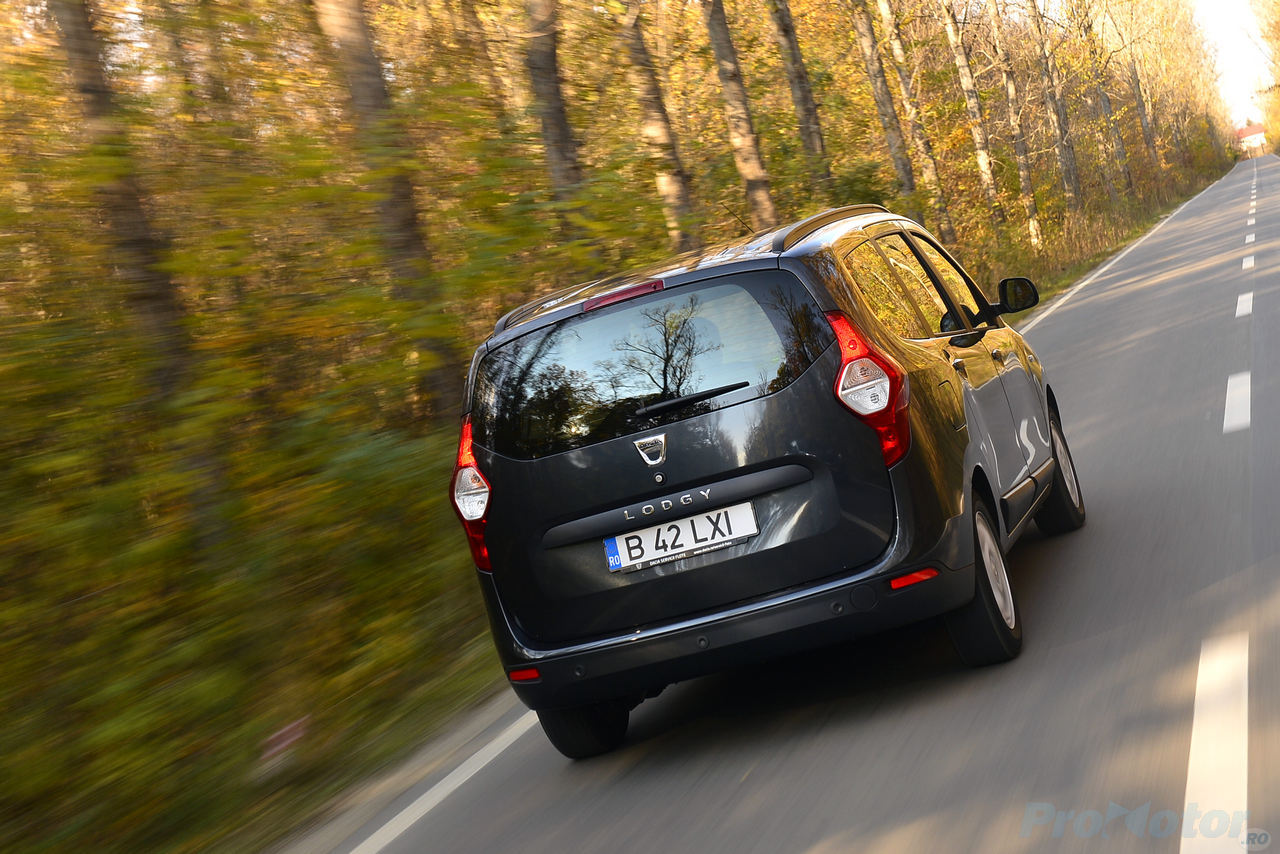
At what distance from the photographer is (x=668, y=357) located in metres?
4.61

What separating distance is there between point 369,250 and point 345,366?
0.93 metres

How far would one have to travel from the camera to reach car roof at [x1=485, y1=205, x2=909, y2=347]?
4.71 m

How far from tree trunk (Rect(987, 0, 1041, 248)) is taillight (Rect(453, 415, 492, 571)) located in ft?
94.1

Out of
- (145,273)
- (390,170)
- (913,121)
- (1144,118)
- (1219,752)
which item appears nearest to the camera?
(1219,752)

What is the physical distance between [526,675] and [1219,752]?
7.39ft

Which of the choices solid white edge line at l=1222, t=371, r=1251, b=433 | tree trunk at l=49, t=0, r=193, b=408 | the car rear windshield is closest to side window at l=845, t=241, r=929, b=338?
the car rear windshield

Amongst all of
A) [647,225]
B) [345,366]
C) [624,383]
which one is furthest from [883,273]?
[647,225]

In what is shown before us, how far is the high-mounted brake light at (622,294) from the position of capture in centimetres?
468

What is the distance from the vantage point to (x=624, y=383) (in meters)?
4.65

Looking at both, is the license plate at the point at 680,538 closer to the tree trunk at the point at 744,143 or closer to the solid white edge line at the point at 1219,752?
the solid white edge line at the point at 1219,752

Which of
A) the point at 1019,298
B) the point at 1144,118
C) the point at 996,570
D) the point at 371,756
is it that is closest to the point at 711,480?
the point at 996,570

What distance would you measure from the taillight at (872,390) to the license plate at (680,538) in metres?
0.48

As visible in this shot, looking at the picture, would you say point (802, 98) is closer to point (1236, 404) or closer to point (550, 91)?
point (550, 91)

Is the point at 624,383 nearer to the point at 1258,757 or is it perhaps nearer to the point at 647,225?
the point at 1258,757
